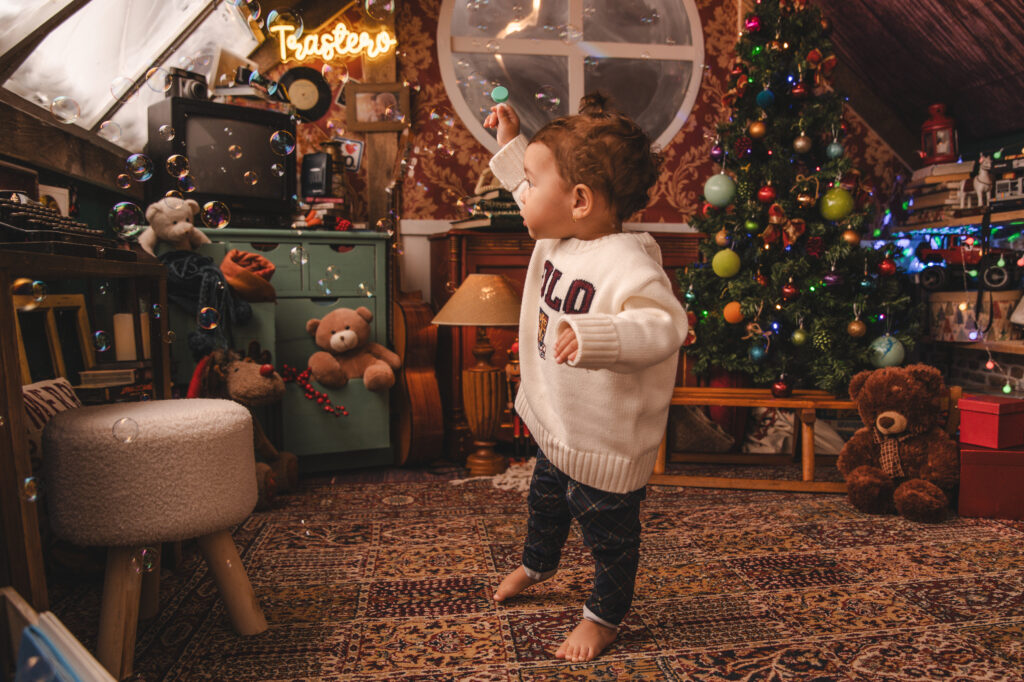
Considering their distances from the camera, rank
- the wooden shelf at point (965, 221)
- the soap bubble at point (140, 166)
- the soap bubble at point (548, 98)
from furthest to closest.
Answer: the soap bubble at point (548, 98) < the wooden shelf at point (965, 221) < the soap bubble at point (140, 166)

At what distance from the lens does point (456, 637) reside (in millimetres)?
1447

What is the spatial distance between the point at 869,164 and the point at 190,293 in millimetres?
3419

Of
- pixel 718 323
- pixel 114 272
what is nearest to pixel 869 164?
pixel 718 323

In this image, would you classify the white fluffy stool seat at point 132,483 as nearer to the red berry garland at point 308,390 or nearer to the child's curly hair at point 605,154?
the child's curly hair at point 605,154

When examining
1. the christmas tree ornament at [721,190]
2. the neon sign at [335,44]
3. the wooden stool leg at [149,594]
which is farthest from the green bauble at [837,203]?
the wooden stool leg at [149,594]

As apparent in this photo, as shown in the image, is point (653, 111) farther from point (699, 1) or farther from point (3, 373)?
point (3, 373)

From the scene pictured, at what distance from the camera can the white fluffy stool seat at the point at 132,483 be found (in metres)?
1.21

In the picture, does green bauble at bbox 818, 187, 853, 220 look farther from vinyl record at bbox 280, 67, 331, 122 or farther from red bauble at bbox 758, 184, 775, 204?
vinyl record at bbox 280, 67, 331, 122

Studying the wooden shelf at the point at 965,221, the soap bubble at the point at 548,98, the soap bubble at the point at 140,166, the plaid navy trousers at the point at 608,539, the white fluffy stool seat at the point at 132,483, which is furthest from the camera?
the soap bubble at the point at 548,98

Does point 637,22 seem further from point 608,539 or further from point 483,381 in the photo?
point 608,539

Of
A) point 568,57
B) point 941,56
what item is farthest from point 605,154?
→ point 941,56

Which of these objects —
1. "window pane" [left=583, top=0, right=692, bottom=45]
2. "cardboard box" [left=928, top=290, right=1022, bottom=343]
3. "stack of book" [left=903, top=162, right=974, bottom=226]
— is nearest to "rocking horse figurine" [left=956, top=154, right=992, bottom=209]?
"stack of book" [left=903, top=162, right=974, bottom=226]

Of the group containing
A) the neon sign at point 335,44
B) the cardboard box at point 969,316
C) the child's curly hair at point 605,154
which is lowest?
the cardboard box at point 969,316

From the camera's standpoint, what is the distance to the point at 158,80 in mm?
2674
